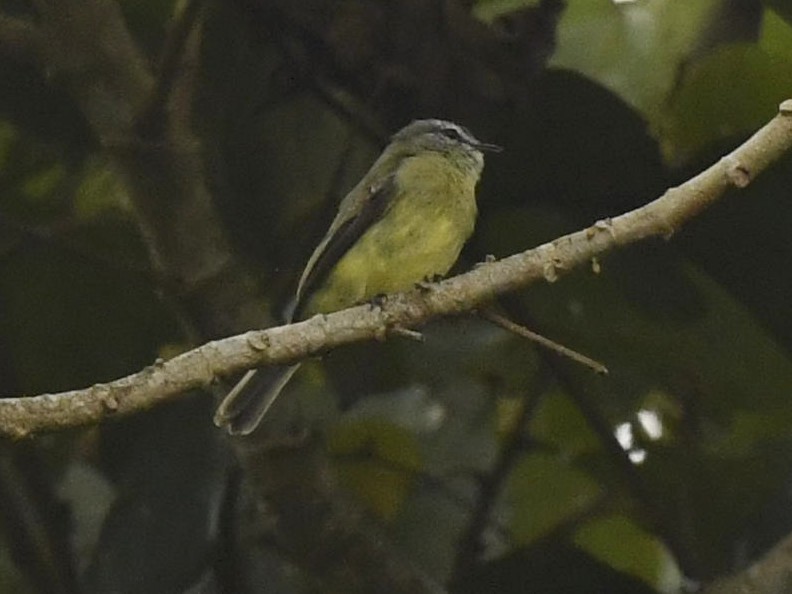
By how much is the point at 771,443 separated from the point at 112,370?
98 centimetres

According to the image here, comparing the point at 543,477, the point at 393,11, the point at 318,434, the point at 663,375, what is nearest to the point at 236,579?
the point at 318,434

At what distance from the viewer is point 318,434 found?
254 cm

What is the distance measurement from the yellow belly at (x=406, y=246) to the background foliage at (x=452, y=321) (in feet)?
0.25

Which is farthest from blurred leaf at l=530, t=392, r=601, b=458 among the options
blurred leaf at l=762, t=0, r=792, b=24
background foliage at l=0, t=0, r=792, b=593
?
blurred leaf at l=762, t=0, r=792, b=24

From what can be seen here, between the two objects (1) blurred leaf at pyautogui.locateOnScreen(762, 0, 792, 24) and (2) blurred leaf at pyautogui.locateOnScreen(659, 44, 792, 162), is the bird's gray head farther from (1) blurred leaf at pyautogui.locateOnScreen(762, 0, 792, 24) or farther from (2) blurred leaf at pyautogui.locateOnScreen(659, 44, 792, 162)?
(1) blurred leaf at pyautogui.locateOnScreen(762, 0, 792, 24)

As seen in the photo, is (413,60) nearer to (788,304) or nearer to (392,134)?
(392,134)

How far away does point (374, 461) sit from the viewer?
2742mm

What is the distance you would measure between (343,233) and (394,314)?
80 cm

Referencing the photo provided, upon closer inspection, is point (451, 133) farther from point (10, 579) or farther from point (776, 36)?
point (10, 579)

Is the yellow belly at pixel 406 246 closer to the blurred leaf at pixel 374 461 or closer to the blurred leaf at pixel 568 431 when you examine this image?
the blurred leaf at pixel 374 461

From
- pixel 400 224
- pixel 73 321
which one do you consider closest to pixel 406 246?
pixel 400 224

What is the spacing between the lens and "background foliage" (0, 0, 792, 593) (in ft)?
8.51

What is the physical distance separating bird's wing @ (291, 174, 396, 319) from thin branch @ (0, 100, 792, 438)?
2.26ft

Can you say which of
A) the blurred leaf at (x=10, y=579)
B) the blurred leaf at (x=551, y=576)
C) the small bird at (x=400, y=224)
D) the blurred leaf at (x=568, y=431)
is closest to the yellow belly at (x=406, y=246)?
the small bird at (x=400, y=224)
